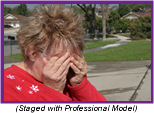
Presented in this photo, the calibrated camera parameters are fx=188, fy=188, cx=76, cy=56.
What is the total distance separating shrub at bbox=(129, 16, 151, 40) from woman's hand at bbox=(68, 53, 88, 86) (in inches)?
918

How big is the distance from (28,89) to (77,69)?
404 millimetres

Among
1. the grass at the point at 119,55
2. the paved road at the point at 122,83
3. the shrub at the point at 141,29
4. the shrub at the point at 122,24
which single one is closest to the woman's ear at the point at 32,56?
the paved road at the point at 122,83

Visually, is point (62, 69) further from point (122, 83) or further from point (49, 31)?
point (122, 83)

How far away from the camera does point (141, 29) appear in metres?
24.5

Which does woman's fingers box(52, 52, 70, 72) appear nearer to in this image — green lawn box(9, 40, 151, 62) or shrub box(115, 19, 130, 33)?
green lawn box(9, 40, 151, 62)

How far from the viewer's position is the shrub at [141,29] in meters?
23.6

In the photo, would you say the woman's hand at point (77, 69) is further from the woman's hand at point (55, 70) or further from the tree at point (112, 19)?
the tree at point (112, 19)

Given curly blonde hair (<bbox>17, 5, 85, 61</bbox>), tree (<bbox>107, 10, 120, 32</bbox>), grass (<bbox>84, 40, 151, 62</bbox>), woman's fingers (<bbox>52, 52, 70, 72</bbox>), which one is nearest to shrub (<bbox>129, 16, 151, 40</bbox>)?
grass (<bbox>84, 40, 151, 62</bbox>)

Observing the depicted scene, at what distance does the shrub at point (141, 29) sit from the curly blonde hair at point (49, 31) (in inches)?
923

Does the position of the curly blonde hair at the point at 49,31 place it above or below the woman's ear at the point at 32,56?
above

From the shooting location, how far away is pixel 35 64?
144 cm

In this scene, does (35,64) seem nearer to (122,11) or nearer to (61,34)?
(61,34)

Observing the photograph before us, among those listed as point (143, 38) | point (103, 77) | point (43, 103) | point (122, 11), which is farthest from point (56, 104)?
point (122, 11)

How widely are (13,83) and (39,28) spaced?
43 centimetres
